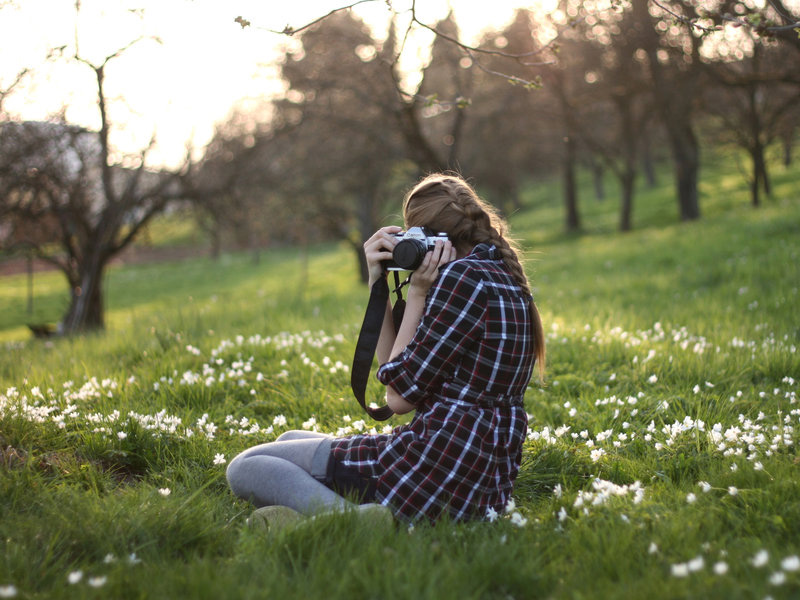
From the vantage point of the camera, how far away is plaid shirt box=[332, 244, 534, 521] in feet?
9.01

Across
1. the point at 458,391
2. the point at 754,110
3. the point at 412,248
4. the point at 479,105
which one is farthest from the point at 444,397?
the point at 754,110

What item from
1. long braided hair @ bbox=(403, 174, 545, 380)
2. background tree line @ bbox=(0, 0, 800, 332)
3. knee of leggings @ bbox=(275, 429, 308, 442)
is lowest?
knee of leggings @ bbox=(275, 429, 308, 442)

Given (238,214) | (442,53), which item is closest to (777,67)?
(442,53)

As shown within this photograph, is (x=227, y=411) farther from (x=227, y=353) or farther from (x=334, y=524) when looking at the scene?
(x=334, y=524)

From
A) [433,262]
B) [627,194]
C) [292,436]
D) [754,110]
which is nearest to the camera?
[433,262]

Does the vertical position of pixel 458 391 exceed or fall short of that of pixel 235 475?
it exceeds it

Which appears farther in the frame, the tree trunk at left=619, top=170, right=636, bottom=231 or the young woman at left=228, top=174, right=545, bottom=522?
the tree trunk at left=619, top=170, right=636, bottom=231

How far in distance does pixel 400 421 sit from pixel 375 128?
44.5ft

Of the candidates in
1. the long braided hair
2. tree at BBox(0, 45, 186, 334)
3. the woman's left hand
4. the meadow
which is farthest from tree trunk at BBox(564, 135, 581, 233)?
the woman's left hand

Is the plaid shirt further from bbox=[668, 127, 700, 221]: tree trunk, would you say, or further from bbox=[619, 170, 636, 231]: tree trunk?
bbox=[619, 170, 636, 231]: tree trunk

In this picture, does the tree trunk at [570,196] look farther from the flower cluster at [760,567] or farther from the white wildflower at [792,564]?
the white wildflower at [792,564]

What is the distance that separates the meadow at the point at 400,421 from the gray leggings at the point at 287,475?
0.18 m

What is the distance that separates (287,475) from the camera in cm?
297

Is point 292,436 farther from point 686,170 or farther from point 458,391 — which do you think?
point 686,170
